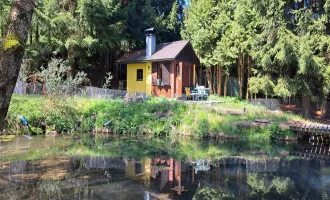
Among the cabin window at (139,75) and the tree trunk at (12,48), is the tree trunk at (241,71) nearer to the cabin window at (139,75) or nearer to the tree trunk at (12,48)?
the cabin window at (139,75)

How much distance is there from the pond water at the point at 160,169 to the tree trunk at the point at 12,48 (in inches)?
162

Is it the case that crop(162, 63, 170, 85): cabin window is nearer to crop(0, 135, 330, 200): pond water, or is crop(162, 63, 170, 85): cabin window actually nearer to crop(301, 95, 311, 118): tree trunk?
crop(0, 135, 330, 200): pond water

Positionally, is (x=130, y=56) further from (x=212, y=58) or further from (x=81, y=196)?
(x=81, y=196)

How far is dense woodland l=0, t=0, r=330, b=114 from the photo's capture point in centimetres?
1527

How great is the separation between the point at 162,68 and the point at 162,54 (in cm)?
109

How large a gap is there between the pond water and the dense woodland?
4.83 metres

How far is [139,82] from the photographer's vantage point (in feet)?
73.5

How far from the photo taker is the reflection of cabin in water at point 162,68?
68.2 ft

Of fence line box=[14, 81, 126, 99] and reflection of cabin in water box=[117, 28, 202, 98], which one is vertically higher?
reflection of cabin in water box=[117, 28, 202, 98]

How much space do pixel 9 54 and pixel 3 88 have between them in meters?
0.30

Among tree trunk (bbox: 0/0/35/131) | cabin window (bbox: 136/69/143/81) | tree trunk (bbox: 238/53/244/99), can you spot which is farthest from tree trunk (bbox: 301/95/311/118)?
tree trunk (bbox: 0/0/35/131)

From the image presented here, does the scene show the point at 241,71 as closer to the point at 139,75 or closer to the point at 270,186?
the point at 139,75

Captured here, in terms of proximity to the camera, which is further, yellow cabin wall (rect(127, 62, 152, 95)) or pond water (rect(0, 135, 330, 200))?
yellow cabin wall (rect(127, 62, 152, 95))

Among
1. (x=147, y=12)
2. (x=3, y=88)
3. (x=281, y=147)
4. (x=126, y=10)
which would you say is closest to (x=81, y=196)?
(x=3, y=88)
